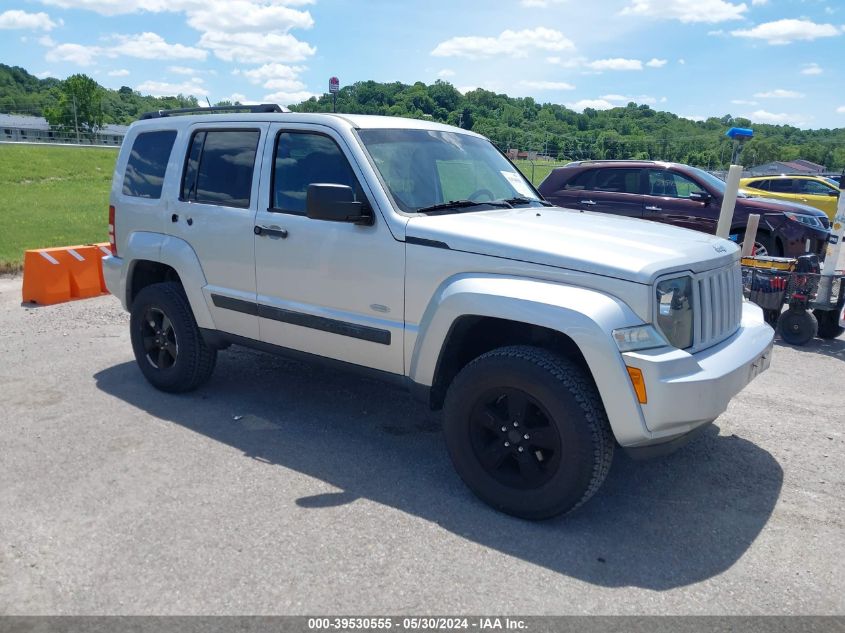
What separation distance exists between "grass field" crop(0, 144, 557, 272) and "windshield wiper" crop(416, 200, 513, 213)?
2.52 meters

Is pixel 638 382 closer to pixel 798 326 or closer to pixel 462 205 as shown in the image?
pixel 462 205

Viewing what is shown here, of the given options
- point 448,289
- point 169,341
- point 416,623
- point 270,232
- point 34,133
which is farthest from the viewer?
point 34,133

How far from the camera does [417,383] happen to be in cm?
404

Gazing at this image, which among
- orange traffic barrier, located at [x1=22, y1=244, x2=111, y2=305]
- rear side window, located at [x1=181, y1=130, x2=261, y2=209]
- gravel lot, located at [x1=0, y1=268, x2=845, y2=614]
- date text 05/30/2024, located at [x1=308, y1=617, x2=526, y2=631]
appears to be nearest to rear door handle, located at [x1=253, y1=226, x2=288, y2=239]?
rear side window, located at [x1=181, y1=130, x2=261, y2=209]

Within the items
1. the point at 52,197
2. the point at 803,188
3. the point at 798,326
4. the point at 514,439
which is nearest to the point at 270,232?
the point at 514,439

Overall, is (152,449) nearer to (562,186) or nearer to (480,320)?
(480,320)

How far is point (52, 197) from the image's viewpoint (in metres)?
23.5

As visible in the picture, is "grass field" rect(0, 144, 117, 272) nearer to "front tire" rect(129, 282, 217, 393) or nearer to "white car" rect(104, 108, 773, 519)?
"front tire" rect(129, 282, 217, 393)

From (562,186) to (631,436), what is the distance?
8.34m

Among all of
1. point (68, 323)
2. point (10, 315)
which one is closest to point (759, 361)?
point (68, 323)

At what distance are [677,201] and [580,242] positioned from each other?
7.47m

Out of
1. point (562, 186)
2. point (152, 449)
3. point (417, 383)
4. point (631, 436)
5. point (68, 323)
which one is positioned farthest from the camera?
point (562, 186)

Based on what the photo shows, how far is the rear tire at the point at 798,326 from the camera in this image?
7.20 m

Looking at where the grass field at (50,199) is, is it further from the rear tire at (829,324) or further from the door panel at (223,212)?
the rear tire at (829,324)
